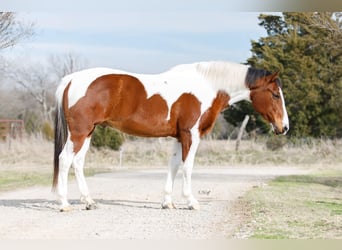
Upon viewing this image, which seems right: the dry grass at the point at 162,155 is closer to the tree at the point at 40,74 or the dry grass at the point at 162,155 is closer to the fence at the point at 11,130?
the fence at the point at 11,130

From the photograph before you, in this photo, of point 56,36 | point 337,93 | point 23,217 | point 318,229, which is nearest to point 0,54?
point 56,36

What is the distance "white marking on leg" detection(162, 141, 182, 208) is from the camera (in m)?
5.69

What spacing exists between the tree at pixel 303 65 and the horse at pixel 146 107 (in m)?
3.13

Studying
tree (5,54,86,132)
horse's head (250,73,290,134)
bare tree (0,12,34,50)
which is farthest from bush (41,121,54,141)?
horse's head (250,73,290,134)

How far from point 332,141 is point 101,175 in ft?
14.3

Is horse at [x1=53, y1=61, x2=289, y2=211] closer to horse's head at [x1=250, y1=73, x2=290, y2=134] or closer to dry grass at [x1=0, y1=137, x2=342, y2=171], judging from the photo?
horse's head at [x1=250, y1=73, x2=290, y2=134]

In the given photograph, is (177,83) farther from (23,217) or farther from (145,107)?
(23,217)

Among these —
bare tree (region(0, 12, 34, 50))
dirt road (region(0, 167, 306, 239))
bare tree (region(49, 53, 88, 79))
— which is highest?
bare tree (region(0, 12, 34, 50))

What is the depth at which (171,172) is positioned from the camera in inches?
225

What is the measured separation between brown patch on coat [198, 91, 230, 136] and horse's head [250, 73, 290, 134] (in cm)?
30

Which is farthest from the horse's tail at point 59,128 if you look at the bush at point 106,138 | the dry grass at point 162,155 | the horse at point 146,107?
the bush at point 106,138

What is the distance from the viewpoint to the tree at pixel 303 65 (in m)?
9.02

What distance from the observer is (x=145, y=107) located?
18.3 ft

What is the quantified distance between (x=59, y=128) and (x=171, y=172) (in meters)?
1.13
